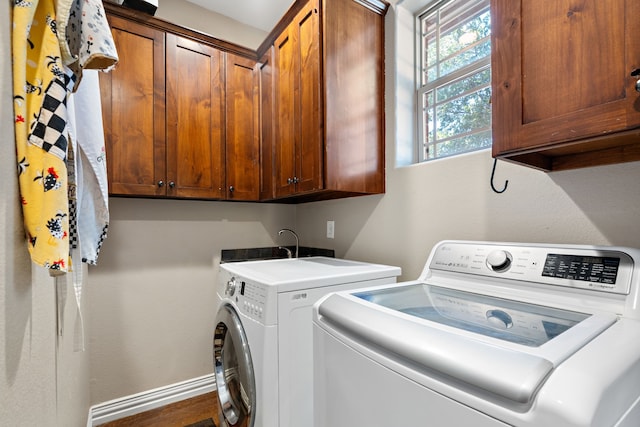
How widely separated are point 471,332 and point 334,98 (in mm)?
1337

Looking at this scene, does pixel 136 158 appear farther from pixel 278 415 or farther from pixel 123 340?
pixel 278 415

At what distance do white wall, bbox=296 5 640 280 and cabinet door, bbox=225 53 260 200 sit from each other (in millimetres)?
605

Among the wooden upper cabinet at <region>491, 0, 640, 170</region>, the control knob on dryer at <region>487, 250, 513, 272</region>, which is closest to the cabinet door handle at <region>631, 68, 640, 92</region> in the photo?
the wooden upper cabinet at <region>491, 0, 640, 170</region>

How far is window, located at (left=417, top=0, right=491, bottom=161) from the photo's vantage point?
1.51m

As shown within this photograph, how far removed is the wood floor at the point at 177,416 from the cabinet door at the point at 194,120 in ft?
4.76

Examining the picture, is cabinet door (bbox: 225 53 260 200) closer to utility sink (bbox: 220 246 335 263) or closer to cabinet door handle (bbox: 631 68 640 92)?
utility sink (bbox: 220 246 335 263)

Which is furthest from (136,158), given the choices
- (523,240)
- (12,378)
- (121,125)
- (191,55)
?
(523,240)

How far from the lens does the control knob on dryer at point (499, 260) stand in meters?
1.01

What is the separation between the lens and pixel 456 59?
1646 mm

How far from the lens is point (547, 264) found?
0.93m

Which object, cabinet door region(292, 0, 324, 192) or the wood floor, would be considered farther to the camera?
the wood floor

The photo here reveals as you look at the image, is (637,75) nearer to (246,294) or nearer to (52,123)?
(52,123)

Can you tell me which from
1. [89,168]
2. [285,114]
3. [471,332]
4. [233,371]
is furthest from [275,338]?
[285,114]

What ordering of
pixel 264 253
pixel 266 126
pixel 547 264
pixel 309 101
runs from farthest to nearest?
pixel 264 253
pixel 266 126
pixel 309 101
pixel 547 264
